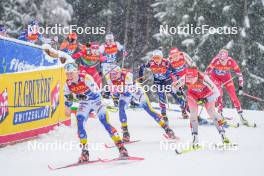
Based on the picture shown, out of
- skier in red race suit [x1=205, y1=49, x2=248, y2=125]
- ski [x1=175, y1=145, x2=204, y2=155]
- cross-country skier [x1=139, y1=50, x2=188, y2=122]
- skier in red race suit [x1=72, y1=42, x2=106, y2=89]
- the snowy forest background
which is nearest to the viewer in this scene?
ski [x1=175, y1=145, x2=204, y2=155]

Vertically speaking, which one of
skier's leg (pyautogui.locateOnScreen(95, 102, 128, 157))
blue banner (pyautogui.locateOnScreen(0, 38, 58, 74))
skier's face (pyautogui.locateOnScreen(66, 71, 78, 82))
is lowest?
skier's leg (pyautogui.locateOnScreen(95, 102, 128, 157))

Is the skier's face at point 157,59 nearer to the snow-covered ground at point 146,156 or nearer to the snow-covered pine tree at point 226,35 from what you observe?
the snow-covered ground at point 146,156

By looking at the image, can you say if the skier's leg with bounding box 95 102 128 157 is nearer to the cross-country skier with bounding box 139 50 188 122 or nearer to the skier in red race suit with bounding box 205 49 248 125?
the cross-country skier with bounding box 139 50 188 122

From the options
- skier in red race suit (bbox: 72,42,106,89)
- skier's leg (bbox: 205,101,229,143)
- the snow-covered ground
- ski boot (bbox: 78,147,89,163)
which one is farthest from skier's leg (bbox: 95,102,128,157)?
skier in red race suit (bbox: 72,42,106,89)

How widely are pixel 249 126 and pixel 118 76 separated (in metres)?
4.48

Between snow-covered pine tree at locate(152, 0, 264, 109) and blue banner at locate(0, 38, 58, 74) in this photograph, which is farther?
snow-covered pine tree at locate(152, 0, 264, 109)

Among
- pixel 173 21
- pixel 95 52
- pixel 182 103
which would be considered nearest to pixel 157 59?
pixel 182 103

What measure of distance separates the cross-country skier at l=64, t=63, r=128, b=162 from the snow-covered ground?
416mm

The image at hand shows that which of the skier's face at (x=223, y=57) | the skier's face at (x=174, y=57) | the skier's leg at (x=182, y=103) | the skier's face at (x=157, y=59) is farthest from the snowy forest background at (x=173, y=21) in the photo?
the skier's face at (x=157, y=59)

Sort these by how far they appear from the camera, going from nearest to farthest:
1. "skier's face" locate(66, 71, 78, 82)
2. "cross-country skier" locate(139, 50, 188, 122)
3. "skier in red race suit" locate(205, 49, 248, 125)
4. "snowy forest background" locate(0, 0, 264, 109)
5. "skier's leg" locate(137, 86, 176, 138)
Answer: "skier's face" locate(66, 71, 78, 82)
"skier's leg" locate(137, 86, 176, 138)
"cross-country skier" locate(139, 50, 188, 122)
"skier in red race suit" locate(205, 49, 248, 125)
"snowy forest background" locate(0, 0, 264, 109)

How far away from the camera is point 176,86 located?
10.2 meters

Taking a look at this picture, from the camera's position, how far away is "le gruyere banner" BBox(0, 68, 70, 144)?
33.8 feet

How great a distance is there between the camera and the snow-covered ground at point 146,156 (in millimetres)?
8375

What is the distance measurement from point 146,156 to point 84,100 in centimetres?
175
